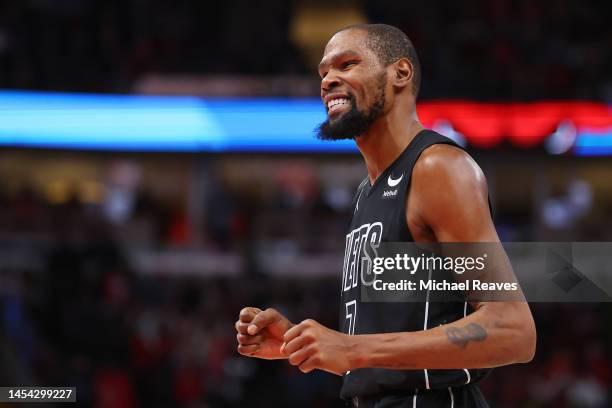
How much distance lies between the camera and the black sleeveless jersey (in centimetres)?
296

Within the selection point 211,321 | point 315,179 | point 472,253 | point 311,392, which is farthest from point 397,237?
point 315,179

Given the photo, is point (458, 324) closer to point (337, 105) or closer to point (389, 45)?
point (337, 105)

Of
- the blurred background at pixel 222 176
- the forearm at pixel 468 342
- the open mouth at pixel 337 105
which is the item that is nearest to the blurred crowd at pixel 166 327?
the blurred background at pixel 222 176

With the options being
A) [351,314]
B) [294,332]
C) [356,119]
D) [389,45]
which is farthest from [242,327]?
[389,45]

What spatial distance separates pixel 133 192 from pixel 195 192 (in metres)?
1.05

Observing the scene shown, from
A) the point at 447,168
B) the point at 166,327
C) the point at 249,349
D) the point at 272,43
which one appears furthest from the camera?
the point at 272,43

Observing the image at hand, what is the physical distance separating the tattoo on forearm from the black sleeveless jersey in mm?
275

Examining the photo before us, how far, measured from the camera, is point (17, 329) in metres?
11.4

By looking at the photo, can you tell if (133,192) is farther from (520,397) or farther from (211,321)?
(520,397)

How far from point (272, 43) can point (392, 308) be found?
1222 centimetres

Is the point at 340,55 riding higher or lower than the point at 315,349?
higher

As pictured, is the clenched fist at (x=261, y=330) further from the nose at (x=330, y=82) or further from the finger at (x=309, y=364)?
the nose at (x=330, y=82)

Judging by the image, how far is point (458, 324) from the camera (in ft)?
8.89

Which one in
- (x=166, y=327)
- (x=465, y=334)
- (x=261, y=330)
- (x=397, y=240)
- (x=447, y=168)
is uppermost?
(x=166, y=327)
